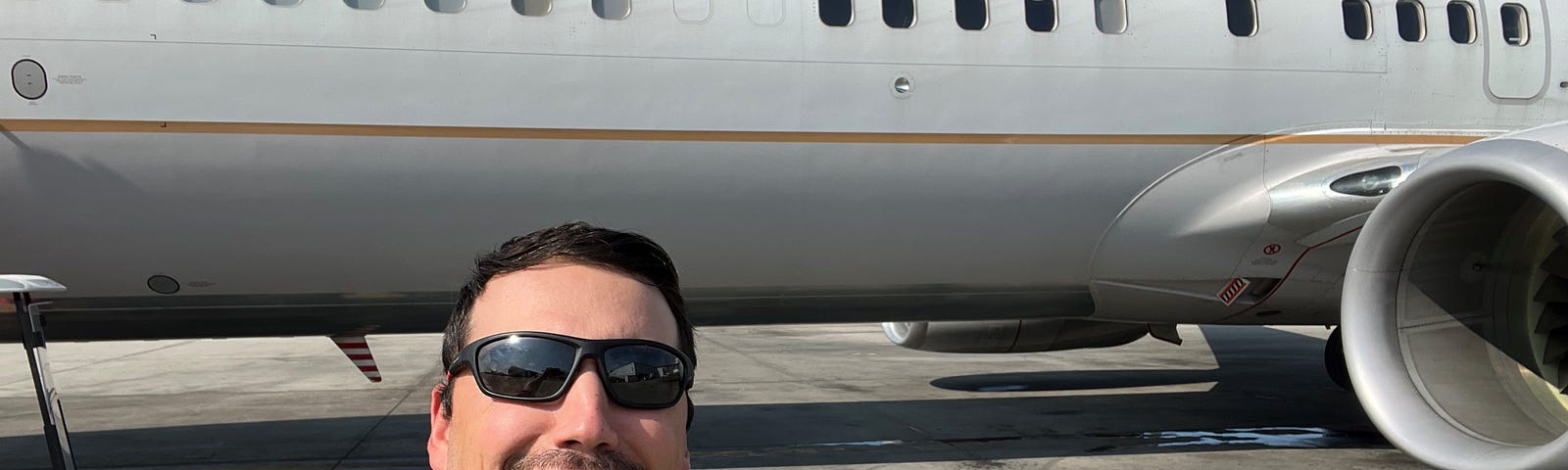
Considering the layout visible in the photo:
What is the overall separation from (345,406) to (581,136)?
5.43 meters

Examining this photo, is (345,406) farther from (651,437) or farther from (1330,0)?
(651,437)

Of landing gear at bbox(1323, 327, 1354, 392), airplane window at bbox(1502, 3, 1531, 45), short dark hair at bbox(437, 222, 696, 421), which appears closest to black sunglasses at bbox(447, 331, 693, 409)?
short dark hair at bbox(437, 222, 696, 421)

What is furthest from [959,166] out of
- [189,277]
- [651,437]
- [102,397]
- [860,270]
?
[102,397]

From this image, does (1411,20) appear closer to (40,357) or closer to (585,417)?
(40,357)

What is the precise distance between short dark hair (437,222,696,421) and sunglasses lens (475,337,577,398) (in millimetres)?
115

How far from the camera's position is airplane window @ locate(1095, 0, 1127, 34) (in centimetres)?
725

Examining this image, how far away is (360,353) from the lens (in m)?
7.18

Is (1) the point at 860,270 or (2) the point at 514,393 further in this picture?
(1) the point at 860,270

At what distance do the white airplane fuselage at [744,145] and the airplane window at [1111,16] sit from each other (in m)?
0.05

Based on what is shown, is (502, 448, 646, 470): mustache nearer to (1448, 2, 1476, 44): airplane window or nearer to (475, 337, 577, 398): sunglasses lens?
(475, 337, 577, 398): sunglasses lens

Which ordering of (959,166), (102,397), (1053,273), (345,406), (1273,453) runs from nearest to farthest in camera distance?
(959,166) → (1053,273) → (1273,453) → (345,406) → (102,397)

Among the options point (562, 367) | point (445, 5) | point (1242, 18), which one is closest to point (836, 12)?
point (445, 5)

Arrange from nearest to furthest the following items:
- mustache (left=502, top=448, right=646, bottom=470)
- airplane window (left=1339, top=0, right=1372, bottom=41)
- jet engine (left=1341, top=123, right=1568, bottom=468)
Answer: mustache (left=502, top=448, right=646, bottom=470), jet engine (left=1341, top=123, right=1568, bottom=468), airplane window (left=1339, top=0, right=1372, bottom=41)

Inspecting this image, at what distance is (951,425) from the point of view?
366 inches
